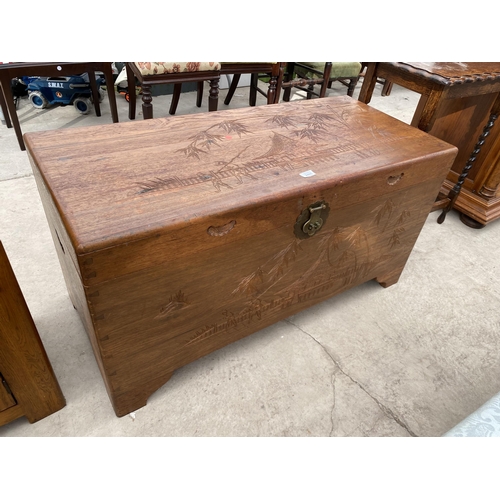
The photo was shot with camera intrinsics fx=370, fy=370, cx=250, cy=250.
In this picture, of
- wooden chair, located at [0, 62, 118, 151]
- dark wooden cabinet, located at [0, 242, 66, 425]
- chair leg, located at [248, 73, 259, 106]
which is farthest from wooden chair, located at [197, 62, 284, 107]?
dark wooden cabinet, located at [0, 242, 66, 425]

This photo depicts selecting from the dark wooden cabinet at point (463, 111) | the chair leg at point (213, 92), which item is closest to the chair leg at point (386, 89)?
the dark wooden cabinet at point (463, 111)

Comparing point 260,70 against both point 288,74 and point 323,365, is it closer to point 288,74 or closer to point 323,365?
point 288,74

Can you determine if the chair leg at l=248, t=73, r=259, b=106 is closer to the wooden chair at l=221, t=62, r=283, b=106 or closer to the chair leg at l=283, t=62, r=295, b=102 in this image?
the wooden chair at l=221, t=62, r=283, b=106

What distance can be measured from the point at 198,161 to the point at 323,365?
0.88 meters

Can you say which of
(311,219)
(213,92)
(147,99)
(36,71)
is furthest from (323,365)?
(36,71)

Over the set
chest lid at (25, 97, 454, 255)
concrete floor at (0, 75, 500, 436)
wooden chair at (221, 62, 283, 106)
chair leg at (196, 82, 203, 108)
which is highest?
chest lid at (25, 97, 454, 255)

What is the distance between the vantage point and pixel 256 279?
1.17m

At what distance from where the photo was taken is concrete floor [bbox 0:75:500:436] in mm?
1214

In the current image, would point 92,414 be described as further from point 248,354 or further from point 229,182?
point 229,182

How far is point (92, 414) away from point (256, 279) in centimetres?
69

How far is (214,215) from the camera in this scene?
3.02 ft

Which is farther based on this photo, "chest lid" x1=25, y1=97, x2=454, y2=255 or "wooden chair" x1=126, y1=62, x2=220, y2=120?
"wooden chair" x1=126, y1=62, x2=220, y2=120

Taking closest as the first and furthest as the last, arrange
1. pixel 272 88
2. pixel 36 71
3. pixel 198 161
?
1. pixel 198 161
2. pixel 36 71
3. pixel 272 88

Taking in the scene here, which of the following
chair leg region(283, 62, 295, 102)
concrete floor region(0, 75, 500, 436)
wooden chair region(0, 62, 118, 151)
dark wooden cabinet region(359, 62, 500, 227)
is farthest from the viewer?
chair leg region(283, 62, 295, 102)
